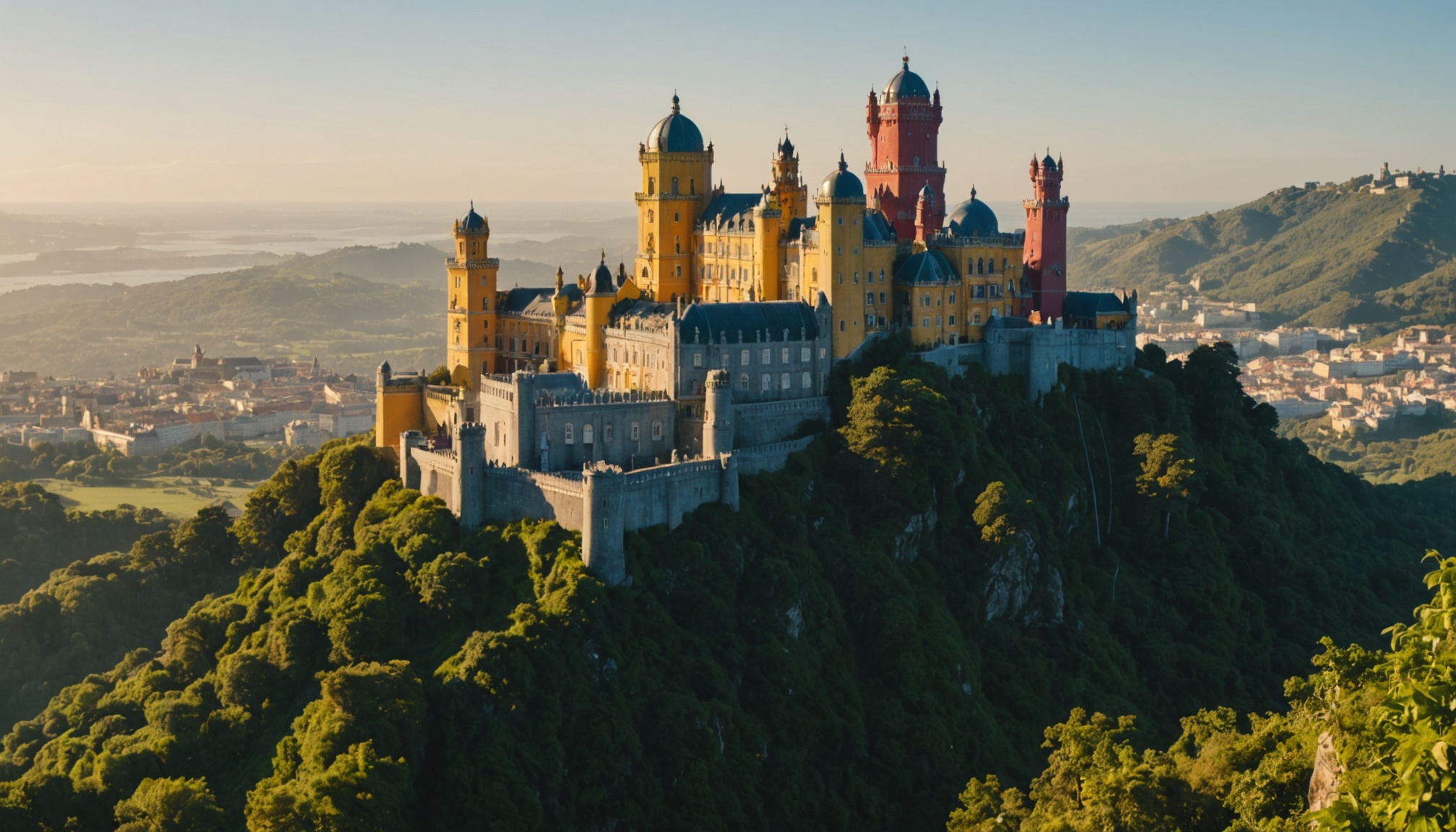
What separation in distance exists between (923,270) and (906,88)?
55.5ft

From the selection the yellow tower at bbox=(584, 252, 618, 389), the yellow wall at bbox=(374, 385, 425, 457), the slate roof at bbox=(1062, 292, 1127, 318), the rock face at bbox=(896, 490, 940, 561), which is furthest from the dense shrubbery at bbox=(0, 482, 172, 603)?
the slate roof at bbox=(1062, 292, 1127, 318)

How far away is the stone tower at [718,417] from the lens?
80188 mm

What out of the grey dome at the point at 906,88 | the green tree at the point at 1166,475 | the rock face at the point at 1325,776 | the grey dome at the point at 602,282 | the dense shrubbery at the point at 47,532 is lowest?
the dense shrubbery at the point at 47,532

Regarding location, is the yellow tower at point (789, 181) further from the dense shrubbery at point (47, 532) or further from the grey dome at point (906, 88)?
the dense shrubbery at point (47, 532)

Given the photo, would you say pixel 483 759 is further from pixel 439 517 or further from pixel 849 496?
pixel 849 496

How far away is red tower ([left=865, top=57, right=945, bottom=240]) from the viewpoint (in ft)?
339

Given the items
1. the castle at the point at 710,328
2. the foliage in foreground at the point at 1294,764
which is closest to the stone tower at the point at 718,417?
the castle at the point at 710,328

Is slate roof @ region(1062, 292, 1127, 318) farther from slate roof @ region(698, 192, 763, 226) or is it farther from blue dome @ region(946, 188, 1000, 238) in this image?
slate roof @ region(698, 192, 763, 226)

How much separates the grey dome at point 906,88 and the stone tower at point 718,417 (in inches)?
1212

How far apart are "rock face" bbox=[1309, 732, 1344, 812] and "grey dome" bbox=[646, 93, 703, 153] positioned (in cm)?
5713

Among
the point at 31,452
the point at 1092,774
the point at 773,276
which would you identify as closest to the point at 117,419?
the point at 31,452

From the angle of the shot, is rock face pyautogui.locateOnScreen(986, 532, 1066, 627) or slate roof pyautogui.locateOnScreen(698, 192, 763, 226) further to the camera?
slate roof pyautogui.locateOnScreen(698, 192, 763, 226)

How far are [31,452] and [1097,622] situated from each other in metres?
110

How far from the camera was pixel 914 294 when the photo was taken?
9194 centimetres
